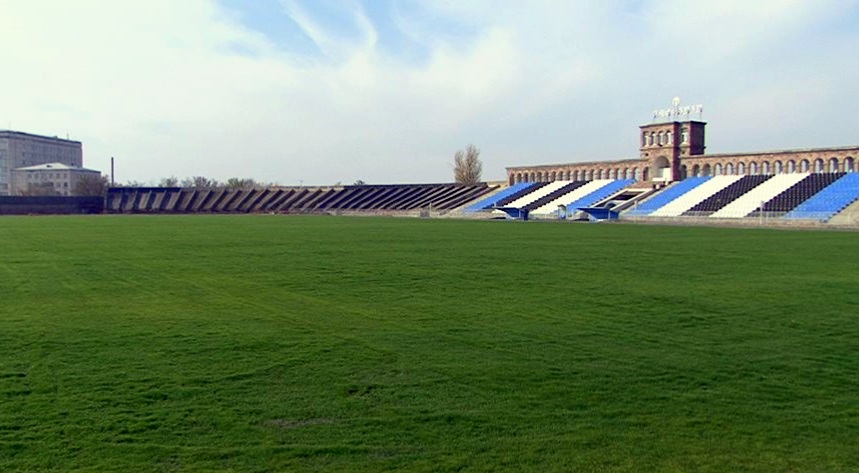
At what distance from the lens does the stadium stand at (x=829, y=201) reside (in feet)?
150

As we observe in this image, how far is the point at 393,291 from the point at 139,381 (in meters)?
6.62

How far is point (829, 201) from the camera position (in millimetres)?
48094

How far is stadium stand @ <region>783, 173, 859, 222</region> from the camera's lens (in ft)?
150

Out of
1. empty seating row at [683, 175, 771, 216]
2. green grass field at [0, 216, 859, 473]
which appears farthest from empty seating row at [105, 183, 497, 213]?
green grass field at [0, 216, 859, 473]

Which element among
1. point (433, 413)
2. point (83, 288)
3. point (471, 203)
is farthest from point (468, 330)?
point (471, 203)

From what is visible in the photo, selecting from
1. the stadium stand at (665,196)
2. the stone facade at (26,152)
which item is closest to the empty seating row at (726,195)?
the stadium stand at (665,196)

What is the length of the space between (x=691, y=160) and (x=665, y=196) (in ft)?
26.5

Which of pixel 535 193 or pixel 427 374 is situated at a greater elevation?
pixel 535 193

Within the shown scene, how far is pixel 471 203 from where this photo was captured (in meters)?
75.6

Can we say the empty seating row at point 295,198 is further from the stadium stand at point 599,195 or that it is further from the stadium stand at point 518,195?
the stadium stand at point 599,195

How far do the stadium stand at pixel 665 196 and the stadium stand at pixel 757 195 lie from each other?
5423 mm

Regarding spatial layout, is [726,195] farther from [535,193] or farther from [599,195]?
[535,193]

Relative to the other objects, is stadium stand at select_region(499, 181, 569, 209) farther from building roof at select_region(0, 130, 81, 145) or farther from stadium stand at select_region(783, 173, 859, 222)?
building roof at select_region(0, 130, 81, 145)

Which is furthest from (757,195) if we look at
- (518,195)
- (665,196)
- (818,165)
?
(518,195)
